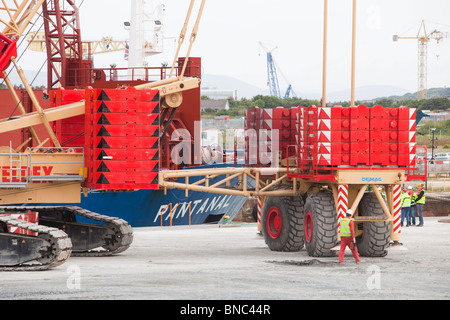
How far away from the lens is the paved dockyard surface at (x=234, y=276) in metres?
13.5

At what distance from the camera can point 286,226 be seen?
22.0 meters

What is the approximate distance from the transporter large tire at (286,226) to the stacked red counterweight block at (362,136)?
2139mm

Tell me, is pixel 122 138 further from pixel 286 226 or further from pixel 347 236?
pixel 347 236

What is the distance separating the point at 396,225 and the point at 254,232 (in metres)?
10.1

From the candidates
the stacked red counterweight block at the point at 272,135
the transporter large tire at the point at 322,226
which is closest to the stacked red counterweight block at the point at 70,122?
the stacked red counterweight block at the point at 272,135

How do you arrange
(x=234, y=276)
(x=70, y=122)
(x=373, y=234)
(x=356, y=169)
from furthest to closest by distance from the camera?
(x=70, y=122), (x=373, y=234), (x=356, y=169), (x=234, y=276)

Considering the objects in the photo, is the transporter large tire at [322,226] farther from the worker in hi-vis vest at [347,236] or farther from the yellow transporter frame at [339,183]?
the worker in hi-vis vest at [347,236]

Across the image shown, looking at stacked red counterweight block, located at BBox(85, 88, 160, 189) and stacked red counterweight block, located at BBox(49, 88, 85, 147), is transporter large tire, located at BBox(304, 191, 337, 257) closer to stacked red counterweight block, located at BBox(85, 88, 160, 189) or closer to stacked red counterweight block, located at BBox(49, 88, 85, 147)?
stacked red counterweight block, located at BBox(85, 88, 160, 189)

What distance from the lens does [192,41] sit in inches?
918

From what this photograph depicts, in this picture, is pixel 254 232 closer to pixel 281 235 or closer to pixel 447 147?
pixel 281 235

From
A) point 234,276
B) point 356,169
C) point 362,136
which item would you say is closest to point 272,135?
point 362,136

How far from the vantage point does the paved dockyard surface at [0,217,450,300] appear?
13492mm

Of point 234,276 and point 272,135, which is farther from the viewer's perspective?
point 272,135

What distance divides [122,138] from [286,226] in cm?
576
